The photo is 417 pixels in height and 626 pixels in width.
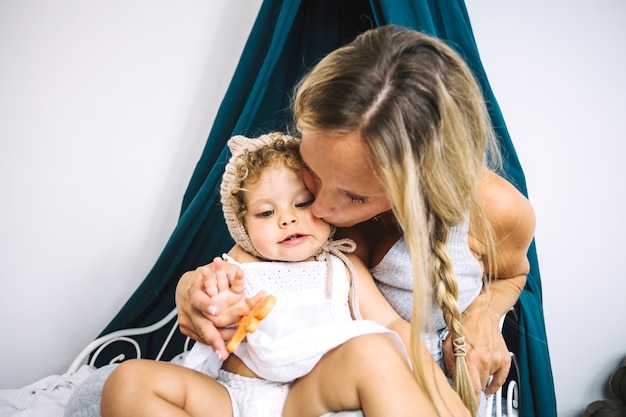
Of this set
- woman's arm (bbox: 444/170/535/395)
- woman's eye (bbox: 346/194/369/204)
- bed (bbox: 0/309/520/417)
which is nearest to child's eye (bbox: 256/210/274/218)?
woman's eye (bbox: 346/194/369/204)

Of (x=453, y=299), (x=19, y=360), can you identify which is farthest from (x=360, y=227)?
(x=19, y=360)

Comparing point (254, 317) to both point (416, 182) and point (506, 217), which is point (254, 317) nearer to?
point (416, 182)

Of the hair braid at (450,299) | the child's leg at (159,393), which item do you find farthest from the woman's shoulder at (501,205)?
the child's leg at (159,393)

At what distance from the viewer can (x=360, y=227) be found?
1.34 metres

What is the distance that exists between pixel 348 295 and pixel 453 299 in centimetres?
25

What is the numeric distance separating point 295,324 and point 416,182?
432mm

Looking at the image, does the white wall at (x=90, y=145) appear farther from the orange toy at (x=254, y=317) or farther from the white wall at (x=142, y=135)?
the orange toy at (x=254, y=317)

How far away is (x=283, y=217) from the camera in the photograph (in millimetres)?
1086

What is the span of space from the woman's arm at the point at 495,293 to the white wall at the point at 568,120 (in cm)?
86

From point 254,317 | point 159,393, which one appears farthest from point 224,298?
point 159,393

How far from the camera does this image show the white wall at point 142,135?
1.79 metres

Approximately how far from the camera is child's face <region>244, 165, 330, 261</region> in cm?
110

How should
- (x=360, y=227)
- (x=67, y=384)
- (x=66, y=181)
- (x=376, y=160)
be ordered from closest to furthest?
(x=376, y=160), (x=360, y=227), (x=67, y=384), (x=66, y=181)

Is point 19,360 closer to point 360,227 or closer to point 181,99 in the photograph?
point 181,99
